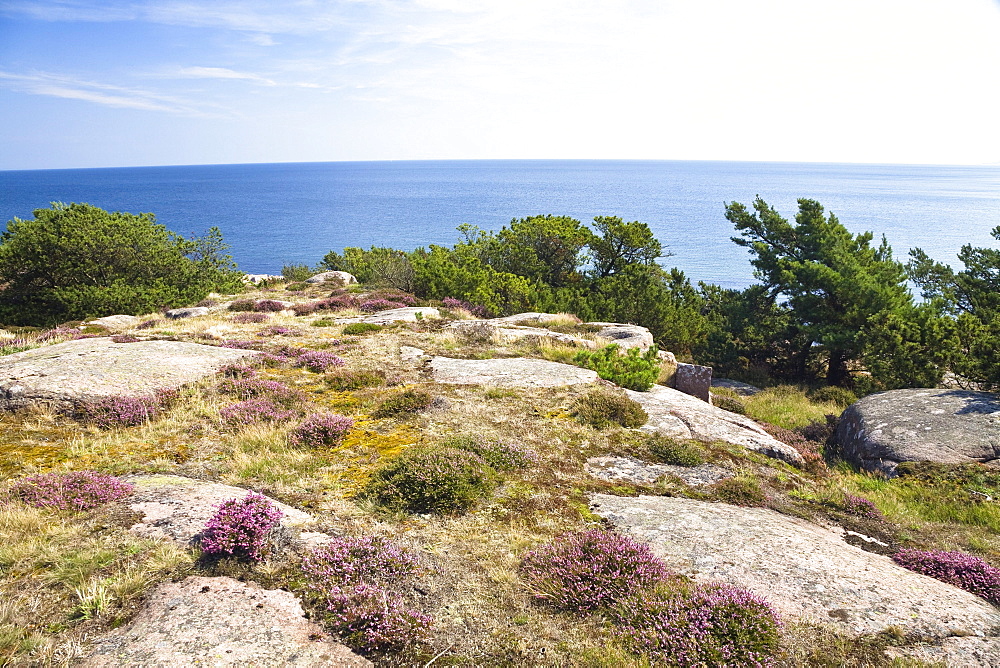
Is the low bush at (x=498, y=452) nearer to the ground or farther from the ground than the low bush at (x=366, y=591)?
nearer to the ground

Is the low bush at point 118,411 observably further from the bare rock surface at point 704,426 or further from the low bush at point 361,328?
the bare rock surface at point 704,426

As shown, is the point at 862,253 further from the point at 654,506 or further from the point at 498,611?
the point at 498,611

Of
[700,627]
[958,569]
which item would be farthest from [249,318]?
[958,569]

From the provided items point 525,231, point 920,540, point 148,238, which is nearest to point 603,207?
→ point 525,231

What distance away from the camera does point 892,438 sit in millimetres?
12570

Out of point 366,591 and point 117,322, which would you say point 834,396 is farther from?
point 117,322

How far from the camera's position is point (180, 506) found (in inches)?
247

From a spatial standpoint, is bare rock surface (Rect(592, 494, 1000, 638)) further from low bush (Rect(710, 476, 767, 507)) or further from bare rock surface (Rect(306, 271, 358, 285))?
bare rock surface (Rect(306, 271, 358, 285))

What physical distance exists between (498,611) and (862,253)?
32.0 meters

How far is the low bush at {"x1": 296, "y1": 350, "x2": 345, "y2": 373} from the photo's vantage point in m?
13.7

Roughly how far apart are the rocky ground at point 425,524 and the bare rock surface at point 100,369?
6 cm

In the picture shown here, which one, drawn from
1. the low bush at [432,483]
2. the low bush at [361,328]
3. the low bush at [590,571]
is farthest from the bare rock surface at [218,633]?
the low bush at [361,328]

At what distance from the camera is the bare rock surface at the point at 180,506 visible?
18.9 feet

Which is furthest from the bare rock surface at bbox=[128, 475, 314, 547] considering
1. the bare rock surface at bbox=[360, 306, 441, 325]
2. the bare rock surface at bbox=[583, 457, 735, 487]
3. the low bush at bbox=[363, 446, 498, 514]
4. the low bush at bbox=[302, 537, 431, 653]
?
the bare rock surface at bbox=[360, 306, 441, 325]
